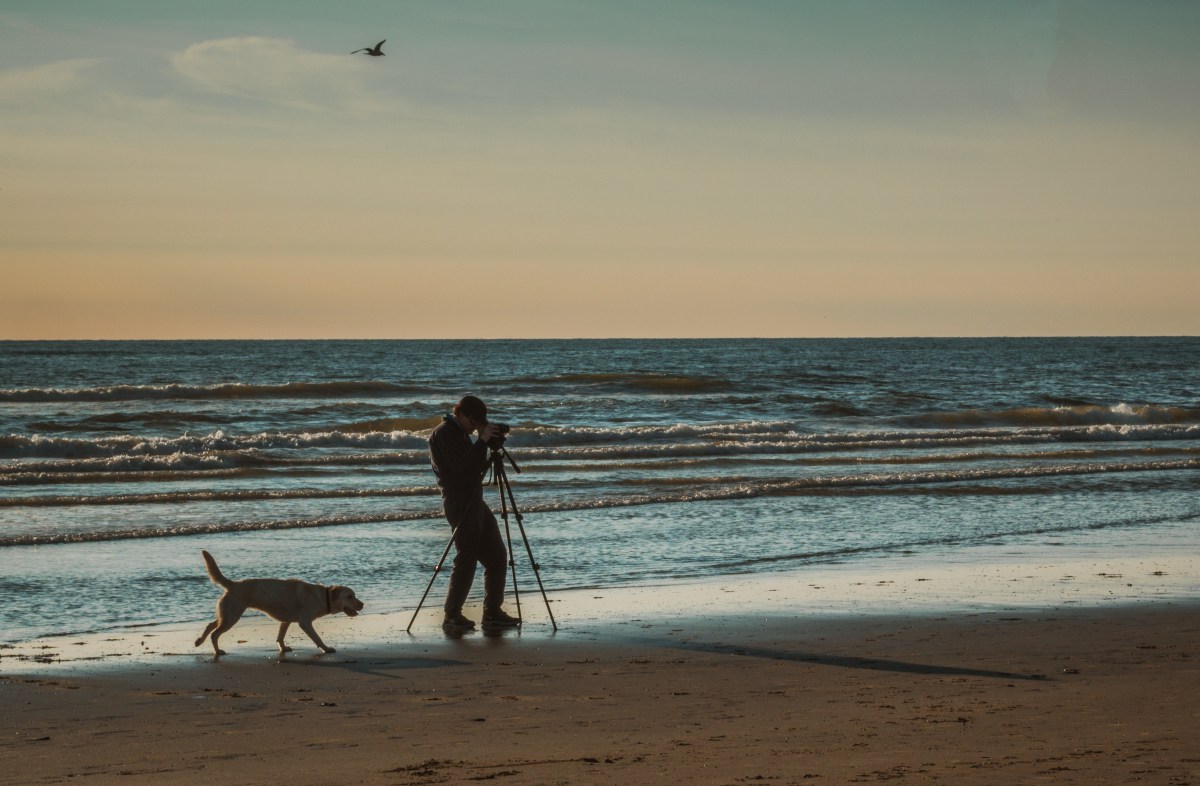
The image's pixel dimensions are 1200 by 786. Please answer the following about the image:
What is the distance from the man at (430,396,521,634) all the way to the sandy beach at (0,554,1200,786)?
1.17 feet

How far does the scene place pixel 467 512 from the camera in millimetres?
8289

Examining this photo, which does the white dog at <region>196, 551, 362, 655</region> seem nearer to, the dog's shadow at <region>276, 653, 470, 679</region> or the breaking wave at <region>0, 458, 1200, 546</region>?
the dog's shadow at <region>276, 653, 470, 679</region>

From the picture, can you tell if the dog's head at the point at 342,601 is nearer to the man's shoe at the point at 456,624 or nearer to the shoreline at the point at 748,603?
the shoreline at the point at 748,603

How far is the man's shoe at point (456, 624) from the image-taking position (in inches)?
324

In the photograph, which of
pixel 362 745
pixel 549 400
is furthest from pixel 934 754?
pixel 549 400

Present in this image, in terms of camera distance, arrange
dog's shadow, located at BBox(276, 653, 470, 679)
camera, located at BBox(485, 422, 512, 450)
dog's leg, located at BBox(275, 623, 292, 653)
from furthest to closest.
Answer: camera, located at BBox(485, 422, 512, 450) → dog's leg, located at BBox(275, 623, 292, 653) → dog's shadow, located at BBox(276, 653, 470, 679)

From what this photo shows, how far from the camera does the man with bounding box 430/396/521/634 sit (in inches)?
322

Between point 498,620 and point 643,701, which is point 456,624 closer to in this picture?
point 498,620

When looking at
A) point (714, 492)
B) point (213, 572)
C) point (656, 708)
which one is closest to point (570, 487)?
point (714, 492)

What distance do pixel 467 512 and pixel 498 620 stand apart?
761mm

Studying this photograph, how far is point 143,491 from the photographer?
16.8m

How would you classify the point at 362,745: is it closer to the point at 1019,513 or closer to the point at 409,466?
the point at 1019,513

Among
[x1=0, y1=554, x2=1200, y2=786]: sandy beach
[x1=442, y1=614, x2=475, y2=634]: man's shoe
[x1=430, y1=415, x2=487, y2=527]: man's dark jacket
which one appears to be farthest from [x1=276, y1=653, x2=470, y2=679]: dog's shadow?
[x1=430, y1=415, x2=487, y2=527]: man's dark jacket

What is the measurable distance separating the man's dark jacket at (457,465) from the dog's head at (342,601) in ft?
2.70
